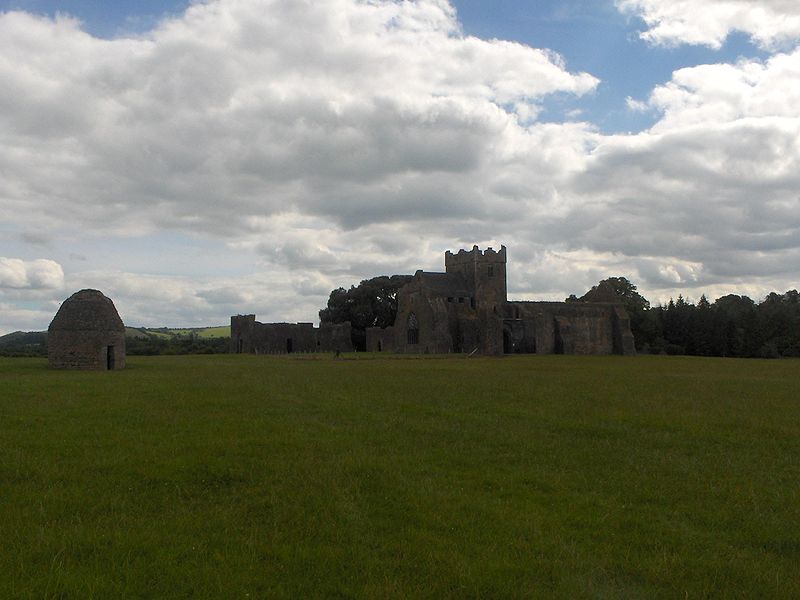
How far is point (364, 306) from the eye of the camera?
279 feet

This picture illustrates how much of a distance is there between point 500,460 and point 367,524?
3.68m

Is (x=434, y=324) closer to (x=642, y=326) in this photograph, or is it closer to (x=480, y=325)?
(x=480, y=325)

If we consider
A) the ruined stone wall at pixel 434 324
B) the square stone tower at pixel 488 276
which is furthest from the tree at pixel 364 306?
the ruined stone wall at pixel 434 324

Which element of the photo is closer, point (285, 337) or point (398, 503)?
point (398, 503)

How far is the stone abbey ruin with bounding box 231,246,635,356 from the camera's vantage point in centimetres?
6325

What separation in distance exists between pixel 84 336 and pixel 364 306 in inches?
1961

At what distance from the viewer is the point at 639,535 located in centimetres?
704

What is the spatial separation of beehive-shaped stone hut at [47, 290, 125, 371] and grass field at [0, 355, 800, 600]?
2189 centimetres

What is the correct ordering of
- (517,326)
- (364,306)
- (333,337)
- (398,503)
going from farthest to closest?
1. (364,306)
2. (333,337)
3. (517,326)
4. (398,503)

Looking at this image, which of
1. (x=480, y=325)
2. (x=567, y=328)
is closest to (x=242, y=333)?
(x=480, y=325)

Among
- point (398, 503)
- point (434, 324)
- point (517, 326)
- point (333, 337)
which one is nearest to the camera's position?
point (398, 503)

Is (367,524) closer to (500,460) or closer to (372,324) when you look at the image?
(500,460)

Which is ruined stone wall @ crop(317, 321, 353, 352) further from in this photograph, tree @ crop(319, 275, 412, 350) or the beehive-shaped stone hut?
the beehive-shaped stone hut

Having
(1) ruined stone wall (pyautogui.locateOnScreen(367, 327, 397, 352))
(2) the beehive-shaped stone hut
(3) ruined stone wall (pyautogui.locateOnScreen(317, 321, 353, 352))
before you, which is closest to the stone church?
(1) ruined stone wall (pyautogui.locateOnScreen(367, 327, 397, 352))
